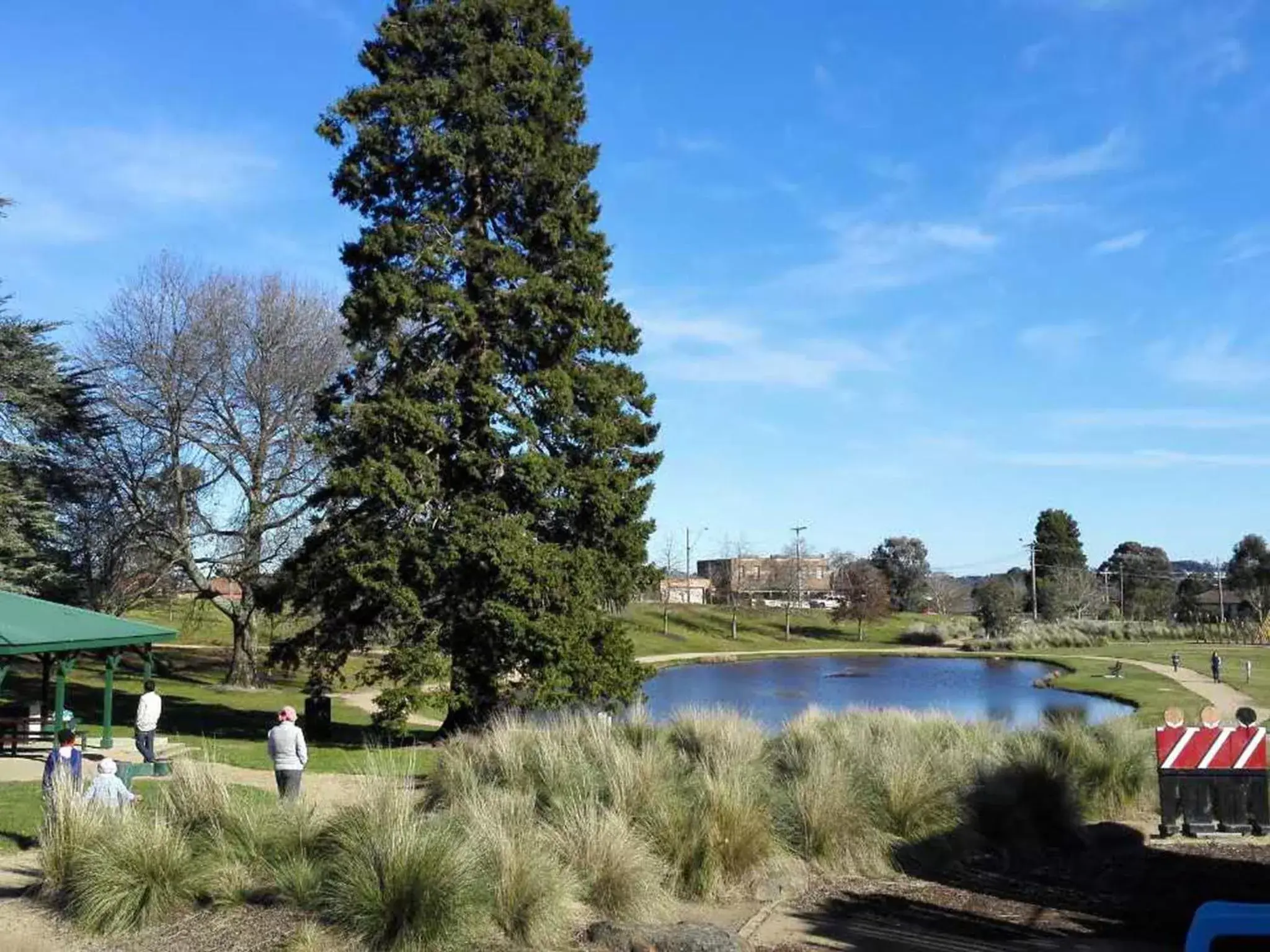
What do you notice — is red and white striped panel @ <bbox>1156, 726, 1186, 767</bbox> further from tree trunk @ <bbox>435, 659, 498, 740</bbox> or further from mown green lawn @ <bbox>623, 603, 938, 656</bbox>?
mown green lawn @ <bbox>623, 603, 938, 656</bbox>

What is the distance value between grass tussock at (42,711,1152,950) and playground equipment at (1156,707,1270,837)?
3.39 ft

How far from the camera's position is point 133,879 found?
8.05 meters

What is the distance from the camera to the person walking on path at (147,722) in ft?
54.0

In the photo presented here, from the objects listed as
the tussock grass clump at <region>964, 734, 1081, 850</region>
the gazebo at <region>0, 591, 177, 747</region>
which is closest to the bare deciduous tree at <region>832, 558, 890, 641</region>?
the gazebo at <region>0, 591, 177, 747</region>

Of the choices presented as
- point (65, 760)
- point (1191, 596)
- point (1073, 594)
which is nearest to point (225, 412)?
point (65, 760)

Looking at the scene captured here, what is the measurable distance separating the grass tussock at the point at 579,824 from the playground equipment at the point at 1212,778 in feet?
3.39

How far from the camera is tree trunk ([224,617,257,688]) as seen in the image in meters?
33.5

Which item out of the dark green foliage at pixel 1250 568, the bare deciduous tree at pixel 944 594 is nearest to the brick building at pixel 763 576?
the bare deciduous tree at pixel 944 594

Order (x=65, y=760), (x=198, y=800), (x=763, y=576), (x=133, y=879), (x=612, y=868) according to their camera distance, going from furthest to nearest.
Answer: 1. (x=763, y=576)
2. (x=65, y=760)
3. (x=198, y=800)
4. (x=612, y=868)
5. (x=133, y=879)

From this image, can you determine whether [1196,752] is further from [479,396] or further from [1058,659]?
[1058,659]

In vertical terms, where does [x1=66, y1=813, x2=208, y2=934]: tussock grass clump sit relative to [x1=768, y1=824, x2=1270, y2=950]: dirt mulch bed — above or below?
above

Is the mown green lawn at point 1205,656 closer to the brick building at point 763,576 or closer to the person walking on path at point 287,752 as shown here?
the person walking on path at point 287,752

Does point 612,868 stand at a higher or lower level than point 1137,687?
higher

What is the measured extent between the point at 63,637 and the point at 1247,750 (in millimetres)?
16175
